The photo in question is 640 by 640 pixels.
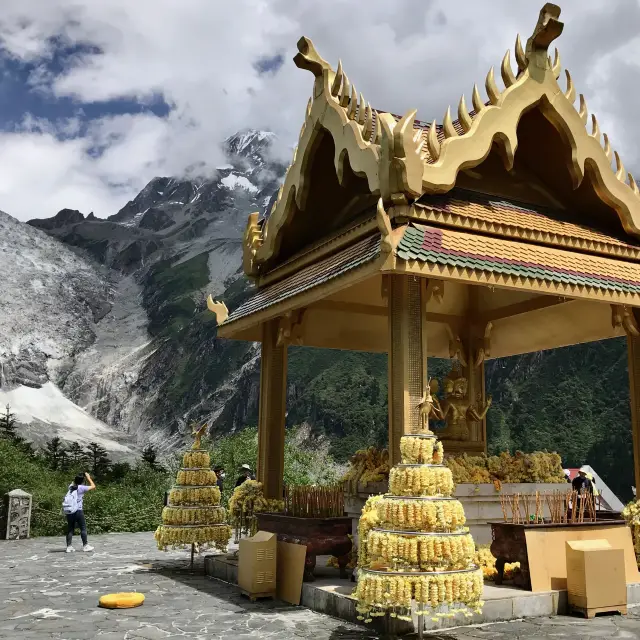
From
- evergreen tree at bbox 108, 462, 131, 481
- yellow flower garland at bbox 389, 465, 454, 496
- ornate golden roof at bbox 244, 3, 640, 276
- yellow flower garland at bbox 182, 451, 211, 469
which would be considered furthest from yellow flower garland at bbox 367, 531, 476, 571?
evergreen tree at bbox 108, 462, 131, 481

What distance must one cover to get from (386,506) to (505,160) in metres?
4.36

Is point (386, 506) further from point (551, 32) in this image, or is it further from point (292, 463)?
point (292, 463)

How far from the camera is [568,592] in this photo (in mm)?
6926

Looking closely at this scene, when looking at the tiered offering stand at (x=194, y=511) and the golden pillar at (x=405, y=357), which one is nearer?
the golden pillar at (x=405, y=357)

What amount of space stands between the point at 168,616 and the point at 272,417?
3.58m

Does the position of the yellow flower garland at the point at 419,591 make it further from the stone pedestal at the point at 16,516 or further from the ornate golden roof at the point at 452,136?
the stone pedestal at the point at 16,516

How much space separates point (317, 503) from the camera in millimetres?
8539

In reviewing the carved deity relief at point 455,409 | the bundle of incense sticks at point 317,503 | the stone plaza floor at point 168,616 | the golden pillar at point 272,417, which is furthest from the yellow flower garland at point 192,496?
the carved deity relief at point 455,409

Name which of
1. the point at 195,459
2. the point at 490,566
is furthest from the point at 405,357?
the point at 195,459

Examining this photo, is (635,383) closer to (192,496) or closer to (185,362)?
(192,496)

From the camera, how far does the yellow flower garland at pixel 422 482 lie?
19.3ft

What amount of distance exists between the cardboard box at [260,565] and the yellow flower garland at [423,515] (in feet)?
7.59

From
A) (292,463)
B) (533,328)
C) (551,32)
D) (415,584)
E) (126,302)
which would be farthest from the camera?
(126,302)

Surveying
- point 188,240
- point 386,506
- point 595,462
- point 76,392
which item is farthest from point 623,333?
point 188,240
